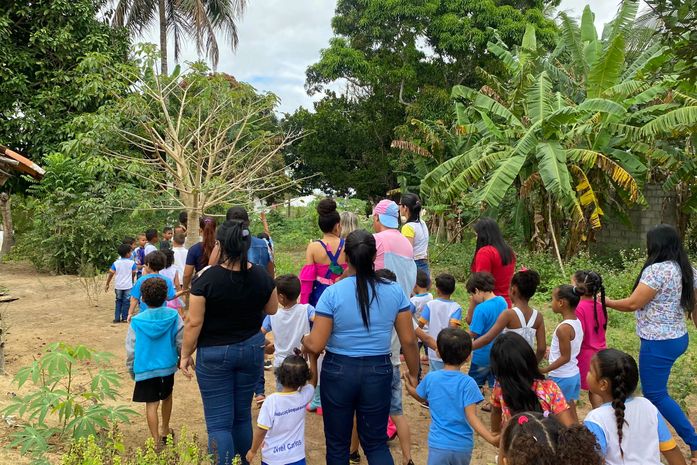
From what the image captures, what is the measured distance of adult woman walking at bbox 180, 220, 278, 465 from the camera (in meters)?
3.09

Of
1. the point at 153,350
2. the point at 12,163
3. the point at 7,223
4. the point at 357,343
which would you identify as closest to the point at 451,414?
the point at 357,343

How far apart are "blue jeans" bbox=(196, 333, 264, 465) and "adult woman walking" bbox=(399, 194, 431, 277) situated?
258 centimetres

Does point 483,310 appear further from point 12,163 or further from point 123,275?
point 123,275

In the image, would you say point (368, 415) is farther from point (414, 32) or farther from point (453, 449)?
point (414, 32)

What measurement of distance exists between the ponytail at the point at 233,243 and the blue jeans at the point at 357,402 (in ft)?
2.36

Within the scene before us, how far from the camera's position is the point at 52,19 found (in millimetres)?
15641

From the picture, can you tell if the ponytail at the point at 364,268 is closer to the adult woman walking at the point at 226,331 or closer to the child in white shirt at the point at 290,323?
the adult woman walking at the point at 226,331

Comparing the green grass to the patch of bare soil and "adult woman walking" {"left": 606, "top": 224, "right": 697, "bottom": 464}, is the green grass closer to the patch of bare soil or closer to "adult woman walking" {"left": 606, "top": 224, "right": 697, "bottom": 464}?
"adult woman walking" {"left": 606, "top": 224, "right": 697, "bottom": 464}

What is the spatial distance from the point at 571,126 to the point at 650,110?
132 centimetres

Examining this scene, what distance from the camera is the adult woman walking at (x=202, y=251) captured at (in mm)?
4941

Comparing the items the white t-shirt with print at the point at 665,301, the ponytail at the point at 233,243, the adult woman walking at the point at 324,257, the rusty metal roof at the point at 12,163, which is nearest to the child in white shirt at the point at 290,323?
the adult woman walking at the point at 324,257

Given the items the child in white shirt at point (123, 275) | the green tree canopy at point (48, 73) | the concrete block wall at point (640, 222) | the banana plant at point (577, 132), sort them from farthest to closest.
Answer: the green tree canopy at point (48, 73) → the concrete block wall at point (640, 222) → the banana plant at point (577, 132) → the child in white shirt at point (123, 275)

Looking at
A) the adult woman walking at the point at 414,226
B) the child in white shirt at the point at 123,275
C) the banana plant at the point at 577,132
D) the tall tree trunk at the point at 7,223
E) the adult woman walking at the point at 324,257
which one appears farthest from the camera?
the tall tree trunk at the point at 7,223

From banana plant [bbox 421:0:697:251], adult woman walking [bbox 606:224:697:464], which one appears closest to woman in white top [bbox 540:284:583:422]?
adult woman walking [bbox 606:224:697:464]
